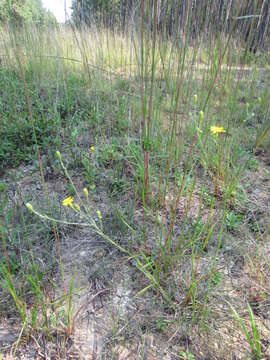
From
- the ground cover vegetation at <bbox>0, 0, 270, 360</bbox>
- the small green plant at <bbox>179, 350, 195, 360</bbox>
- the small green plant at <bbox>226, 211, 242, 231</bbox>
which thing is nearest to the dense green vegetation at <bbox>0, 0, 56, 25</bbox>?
the ground cover vegetation at <bbox>0, 0, 270, 360</bbox>

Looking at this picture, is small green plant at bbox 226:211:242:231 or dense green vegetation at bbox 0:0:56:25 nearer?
small green plant at bbox 226:211:242:231

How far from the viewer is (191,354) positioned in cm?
70

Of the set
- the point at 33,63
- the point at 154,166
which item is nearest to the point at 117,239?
the point at 154,166

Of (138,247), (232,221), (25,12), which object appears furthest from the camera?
(25,12)

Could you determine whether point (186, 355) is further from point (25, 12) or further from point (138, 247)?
point (25, 12)

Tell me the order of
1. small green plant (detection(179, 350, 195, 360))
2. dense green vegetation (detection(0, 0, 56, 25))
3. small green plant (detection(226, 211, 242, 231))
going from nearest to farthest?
small green plant (detection(179, 350, 195, 360)) → small green plant (detection(226, 211, 242, 231)) → dense green vegetation (detection(0, 0, 56, 25))

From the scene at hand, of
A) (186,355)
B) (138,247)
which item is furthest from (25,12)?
(186,355)

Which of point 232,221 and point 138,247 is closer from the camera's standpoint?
point 138,247

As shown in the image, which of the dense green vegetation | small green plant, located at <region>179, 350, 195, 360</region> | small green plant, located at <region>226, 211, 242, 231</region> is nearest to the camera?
small green plant, located at <region>179, 350, 195, 360</region>

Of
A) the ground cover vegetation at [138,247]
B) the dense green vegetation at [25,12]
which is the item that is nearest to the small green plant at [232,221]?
the ground cover vegetation at [138,247]

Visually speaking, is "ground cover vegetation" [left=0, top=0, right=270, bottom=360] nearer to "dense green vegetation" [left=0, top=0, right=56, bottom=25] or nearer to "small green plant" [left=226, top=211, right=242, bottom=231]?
"small green plant" [left=226, top=211, right=242, bottom=231]

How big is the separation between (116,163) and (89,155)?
0.21m

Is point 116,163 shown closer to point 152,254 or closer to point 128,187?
point 128,187

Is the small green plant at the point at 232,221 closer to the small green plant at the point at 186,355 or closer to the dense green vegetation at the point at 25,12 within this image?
the small green plant at the point at 186,355
